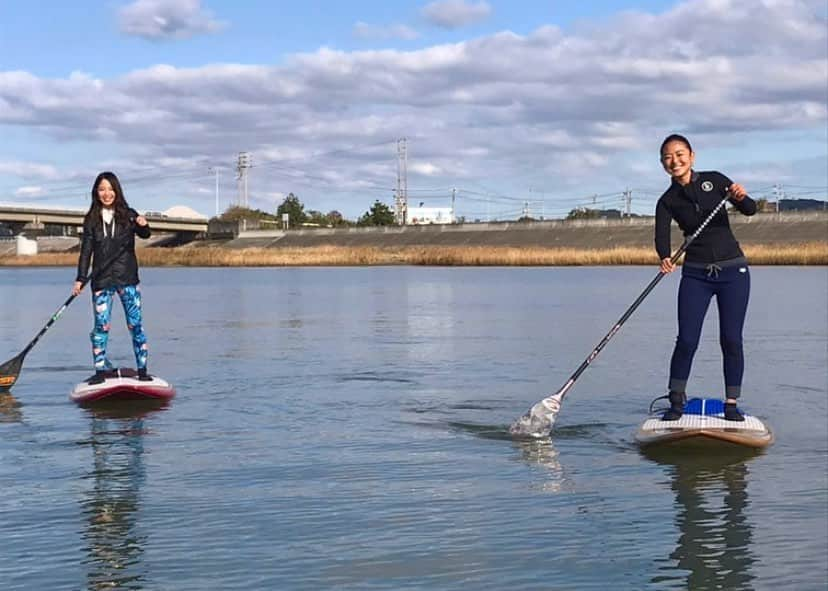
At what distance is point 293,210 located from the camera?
13312 cm

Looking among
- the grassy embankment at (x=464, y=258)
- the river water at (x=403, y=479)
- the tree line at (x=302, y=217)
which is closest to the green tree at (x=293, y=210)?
the tree line at (x=302, y=217)

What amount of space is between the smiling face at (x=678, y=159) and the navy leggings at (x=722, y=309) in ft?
2.16

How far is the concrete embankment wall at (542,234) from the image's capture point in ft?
245

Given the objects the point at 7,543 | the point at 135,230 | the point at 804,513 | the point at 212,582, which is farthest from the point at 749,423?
the point at 135,230

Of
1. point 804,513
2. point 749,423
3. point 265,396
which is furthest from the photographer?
point 265,396

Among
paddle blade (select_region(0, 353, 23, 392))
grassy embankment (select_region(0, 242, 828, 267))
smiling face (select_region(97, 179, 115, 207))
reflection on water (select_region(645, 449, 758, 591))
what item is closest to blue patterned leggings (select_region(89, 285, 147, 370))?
smiling face (select_region(97, 179, 115, 207))

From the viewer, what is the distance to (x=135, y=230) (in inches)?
420

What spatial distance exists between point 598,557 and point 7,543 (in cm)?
284

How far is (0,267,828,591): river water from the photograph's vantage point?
529 cm

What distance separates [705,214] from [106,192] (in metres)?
5.28

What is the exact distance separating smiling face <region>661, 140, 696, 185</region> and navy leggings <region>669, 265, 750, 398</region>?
2.16 ft

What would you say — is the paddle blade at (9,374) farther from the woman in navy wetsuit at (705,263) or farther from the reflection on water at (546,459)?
the woman in navy wetsuit at (705,263)

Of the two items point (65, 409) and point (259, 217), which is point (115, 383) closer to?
point (65, 409)

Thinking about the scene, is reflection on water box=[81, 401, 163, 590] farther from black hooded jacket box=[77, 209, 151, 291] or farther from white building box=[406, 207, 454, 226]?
white building box=[406, 207, 454, 226]
